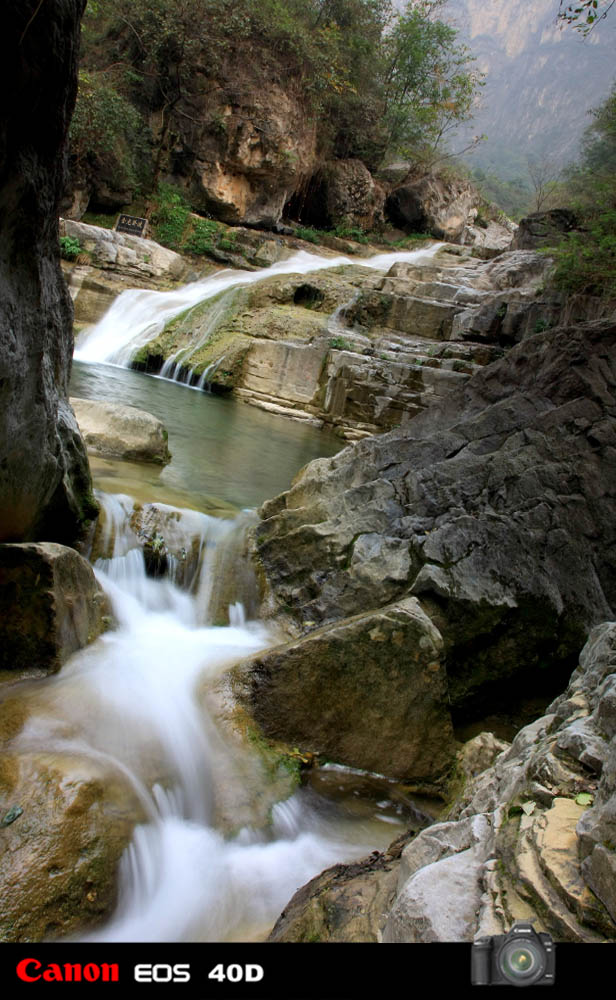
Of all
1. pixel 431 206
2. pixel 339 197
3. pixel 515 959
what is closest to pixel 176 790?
pixel 515 959

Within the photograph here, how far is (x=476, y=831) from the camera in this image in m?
2.05

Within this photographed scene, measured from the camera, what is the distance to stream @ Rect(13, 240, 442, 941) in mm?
2539

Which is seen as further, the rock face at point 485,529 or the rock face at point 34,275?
the rock face at point 485,529

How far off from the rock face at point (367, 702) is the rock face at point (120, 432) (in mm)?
4266

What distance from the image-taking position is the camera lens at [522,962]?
1.20 meters

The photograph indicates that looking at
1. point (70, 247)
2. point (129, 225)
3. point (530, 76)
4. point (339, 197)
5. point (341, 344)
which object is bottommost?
point (341, 344)

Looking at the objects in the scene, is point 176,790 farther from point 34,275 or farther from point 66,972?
point 34,275

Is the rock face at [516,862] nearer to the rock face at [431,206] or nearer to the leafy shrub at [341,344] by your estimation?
the leafy shrub at [341,344]

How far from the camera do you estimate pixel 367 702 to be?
355 centimetres

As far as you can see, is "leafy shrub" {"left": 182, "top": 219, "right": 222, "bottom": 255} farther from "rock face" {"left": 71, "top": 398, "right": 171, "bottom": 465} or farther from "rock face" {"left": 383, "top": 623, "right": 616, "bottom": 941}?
"rock face" {"left": 383, "top": 623, "right": 616, "bottom": 941}

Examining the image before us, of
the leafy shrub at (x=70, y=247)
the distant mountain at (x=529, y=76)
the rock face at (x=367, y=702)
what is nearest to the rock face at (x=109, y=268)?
the leafy shrub at (x=70, y=247)

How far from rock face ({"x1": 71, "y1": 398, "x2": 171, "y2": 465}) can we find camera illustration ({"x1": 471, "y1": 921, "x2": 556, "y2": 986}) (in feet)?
20.7

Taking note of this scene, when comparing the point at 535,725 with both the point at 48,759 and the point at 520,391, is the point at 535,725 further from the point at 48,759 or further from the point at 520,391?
the point at 520,391

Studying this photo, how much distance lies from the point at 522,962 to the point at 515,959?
1 cm
